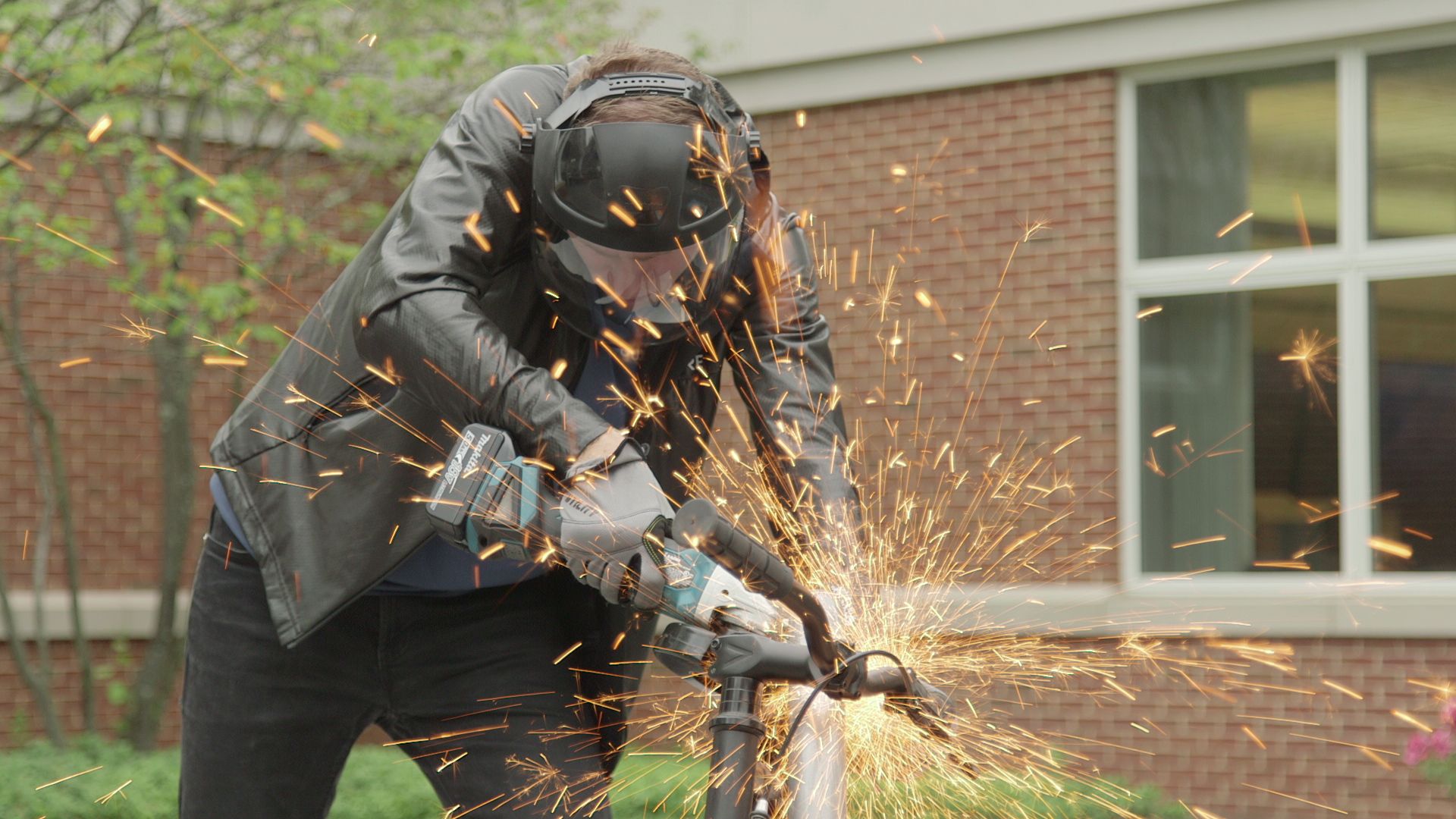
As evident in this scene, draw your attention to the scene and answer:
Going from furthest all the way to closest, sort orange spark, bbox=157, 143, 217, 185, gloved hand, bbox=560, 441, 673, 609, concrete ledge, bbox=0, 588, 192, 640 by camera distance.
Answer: concrete ledge, bbox=0, 588, 192, 640 < orange spark, bbox=157, 143, 217, 185 < gloved hand, bbox=560, 441, 673, 609

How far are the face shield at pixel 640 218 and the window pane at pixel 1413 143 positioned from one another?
5.95 meters

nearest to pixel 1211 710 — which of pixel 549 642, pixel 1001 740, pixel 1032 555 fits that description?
pixel 1032 555

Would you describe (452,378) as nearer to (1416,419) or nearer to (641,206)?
(641,206)

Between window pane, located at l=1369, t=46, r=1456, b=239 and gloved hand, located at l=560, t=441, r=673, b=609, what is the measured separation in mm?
6442

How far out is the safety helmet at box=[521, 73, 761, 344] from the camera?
8.16ft

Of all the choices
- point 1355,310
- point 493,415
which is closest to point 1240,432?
point 1355,310

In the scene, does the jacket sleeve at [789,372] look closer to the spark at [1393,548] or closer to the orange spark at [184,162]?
the orange spark at [184,162]

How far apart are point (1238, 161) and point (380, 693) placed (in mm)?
6488

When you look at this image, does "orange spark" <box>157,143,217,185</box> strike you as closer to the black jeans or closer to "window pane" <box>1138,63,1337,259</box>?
the black jeans

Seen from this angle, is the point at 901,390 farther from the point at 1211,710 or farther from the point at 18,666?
the point at 18,666

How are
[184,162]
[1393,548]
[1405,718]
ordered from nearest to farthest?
[184,162]
[1405,718]
[1393,548]

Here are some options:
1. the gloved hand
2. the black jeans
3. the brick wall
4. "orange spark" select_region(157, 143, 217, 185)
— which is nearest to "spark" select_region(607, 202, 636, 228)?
Answer: the gloved hand

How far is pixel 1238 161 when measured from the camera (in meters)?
8.27

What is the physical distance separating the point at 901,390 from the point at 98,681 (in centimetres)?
533
